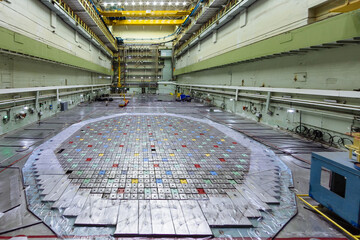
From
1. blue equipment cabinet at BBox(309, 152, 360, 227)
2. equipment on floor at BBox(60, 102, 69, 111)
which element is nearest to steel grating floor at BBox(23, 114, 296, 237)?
blue equipment cabinet at BBox(309, 152, 360, 227)

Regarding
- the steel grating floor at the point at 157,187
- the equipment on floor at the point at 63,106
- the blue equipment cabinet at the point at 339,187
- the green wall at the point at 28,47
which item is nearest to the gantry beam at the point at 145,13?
the green wall at the point at 28,47

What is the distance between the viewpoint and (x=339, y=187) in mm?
3246

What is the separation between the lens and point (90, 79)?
70.3 feet

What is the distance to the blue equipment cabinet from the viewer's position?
285 centimetres

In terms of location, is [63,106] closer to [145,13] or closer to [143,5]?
[145,13]

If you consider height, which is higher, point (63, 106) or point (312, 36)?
point (312, 36)

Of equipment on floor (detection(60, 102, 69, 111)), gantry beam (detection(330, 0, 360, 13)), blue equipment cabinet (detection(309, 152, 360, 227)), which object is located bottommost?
blue equipment cabinet (detection(309, 152, 360, 227))

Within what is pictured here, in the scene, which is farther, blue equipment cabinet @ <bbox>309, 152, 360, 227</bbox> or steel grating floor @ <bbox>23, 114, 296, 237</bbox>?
steel grating floor @ <bbox>23, 114, 296, 237</bbox>

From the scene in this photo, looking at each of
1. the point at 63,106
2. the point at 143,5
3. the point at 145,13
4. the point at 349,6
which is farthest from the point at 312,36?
the point at 143,5

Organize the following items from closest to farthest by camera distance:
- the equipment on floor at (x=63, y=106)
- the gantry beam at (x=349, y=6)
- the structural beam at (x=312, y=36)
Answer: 1. the gantry beam at (x=349, y=6)
2. the structural beam at (x=312, y=36)
3. the equipment on floor at (x=63, y=106)

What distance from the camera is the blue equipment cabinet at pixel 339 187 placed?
2.85m

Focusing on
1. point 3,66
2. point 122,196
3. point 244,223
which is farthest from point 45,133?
point 244,223

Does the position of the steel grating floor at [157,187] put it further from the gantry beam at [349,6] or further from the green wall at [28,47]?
the gantry beam at [349,6]

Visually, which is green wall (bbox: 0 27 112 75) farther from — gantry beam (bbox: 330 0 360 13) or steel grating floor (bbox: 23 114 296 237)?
gantry beam (bbox: 330 0 360 13)
